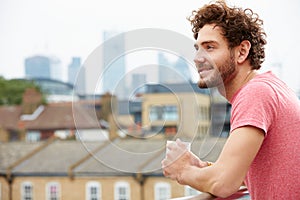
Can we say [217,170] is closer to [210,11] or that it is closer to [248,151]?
[248,151]

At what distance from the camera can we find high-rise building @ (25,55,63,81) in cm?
2070

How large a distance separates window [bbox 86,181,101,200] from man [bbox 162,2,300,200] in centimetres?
1735

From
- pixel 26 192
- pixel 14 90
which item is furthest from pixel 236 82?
pixel 14 90

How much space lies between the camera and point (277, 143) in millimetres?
688

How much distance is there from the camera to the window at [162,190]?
59.0ft

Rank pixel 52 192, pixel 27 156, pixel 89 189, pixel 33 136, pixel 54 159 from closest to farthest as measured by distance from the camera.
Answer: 1. pixel 89 189
2. pixel 52 192
3. pixel 27 156
4. pixel 54 159
5. pixel 33 136

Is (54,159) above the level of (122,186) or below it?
above

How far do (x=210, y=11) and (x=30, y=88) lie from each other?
71.0 ft

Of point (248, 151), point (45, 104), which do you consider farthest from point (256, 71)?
point (45, 104)

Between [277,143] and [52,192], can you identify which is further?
[52,192]

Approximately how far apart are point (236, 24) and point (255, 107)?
157 mm

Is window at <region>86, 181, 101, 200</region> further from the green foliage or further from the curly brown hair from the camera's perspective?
the curly brown hair

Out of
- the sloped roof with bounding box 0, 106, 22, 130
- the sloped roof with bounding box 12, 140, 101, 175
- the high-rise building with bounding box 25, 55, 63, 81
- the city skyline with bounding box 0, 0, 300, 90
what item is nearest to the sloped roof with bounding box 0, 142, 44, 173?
the sloped roof with bounding box 12, 140, 101, 175

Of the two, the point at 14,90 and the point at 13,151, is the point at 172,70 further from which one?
the point at 13,151
